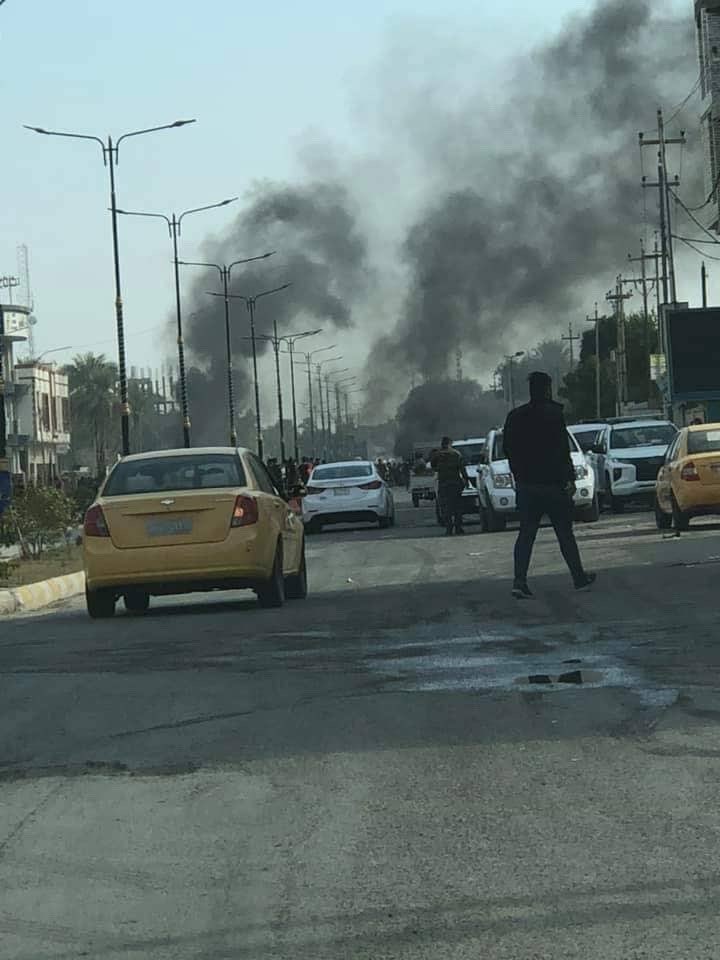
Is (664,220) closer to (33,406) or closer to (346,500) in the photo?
(346,500)

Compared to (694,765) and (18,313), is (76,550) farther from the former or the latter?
(18,313)

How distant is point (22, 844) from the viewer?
6.89m

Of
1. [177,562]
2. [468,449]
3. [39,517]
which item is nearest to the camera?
[177,562]

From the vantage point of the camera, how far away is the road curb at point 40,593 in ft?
68.9

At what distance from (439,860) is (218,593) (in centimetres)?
1594

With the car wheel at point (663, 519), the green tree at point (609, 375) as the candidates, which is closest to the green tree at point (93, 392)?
the green tree at point (609, 375)

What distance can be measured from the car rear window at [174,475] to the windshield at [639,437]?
75.3ft

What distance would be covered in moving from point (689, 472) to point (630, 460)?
1172 cm

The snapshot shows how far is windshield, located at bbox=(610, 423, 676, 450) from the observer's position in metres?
40.3

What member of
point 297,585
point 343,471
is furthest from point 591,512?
point 297,585

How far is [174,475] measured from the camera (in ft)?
59.3

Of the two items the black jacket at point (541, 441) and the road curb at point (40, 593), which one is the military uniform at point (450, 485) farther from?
the black jacket at point (541, 441)

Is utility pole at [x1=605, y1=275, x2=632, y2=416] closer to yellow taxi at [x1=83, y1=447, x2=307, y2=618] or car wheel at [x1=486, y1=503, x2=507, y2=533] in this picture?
car wheel at [x1=486, y1=503, x2=507, y2=533]

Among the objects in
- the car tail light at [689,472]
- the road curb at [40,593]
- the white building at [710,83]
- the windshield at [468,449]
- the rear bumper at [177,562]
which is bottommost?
the road curb at [40,593]
